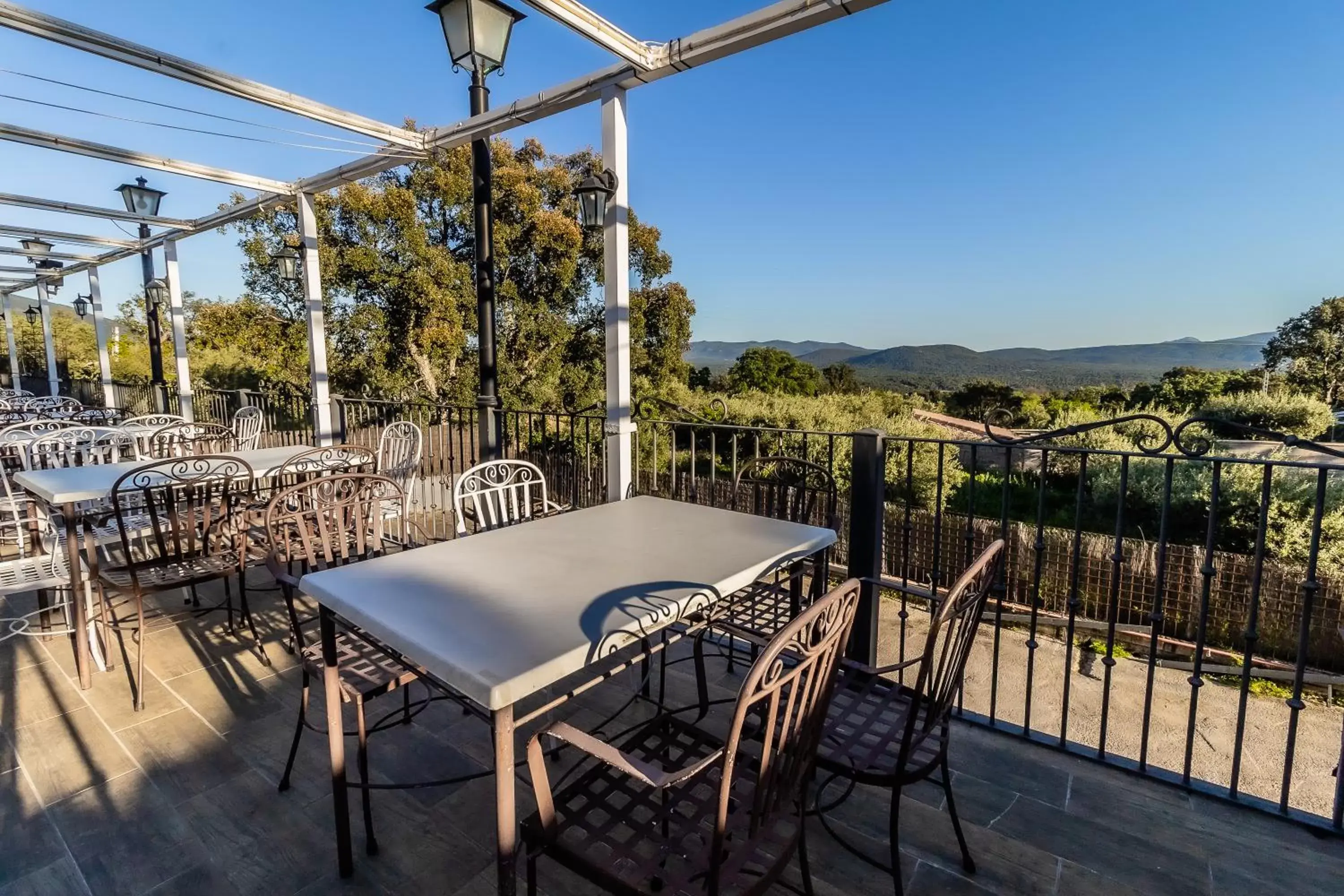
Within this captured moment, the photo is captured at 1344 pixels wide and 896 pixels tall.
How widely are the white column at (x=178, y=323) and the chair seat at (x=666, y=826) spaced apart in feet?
24.8

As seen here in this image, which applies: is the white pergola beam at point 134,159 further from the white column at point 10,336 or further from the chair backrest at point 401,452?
the white column at point 10,336

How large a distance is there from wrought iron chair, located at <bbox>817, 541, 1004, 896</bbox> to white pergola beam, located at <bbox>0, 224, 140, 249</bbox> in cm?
922

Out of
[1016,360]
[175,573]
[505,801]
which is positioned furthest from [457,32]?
[1016,360]

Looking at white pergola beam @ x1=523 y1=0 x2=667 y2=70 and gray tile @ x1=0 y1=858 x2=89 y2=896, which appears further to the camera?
white pergola beam @ x1=523 y1=0 x2=667 y2=70

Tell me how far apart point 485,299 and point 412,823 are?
3381 millimetres

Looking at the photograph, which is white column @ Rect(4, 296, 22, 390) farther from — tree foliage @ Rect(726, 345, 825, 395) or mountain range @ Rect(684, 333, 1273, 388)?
tree foliage @ Rect(726, 345, 825, 395)

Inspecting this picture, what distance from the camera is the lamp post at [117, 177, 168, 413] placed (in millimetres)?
5602

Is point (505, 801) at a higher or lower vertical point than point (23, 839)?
higher

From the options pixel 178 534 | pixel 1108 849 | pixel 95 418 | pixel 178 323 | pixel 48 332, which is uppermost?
pixel 48 332


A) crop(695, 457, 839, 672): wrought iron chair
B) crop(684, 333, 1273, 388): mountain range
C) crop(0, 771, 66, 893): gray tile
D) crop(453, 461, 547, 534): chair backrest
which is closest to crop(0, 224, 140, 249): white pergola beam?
crop(453, 461, 547, 534): chair backrest

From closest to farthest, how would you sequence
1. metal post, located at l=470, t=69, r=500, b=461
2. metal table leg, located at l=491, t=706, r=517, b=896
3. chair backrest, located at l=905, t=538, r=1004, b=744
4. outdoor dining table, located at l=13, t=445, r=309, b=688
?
metal table leg, located at l=491, t=706, r=517, b=896
chair backrest, located at l=905, t=538, r=1004, b=744
outdoor dining table, located at l=13, t=445, r=309, b=688
metal post, located at l=470, t=69, r=500, b=461

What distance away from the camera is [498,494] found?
2.58m

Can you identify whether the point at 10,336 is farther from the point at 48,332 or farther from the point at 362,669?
the point at 362,669

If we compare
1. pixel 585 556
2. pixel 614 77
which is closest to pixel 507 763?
pixel 585 556
